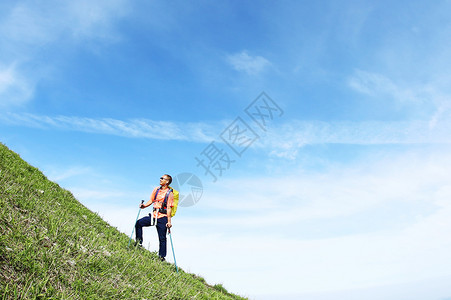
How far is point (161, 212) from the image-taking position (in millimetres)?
11023

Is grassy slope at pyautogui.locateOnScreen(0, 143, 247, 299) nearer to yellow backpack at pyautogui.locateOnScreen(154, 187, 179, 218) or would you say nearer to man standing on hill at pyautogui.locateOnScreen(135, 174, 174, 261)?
man standing on hill at pyautogui.locateOnScreen(135, 174, 174, 261)

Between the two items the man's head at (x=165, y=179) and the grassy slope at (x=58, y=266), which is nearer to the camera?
the grassy slope at (x=58, y=266)

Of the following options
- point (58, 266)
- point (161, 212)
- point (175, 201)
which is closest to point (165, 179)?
point (175, 201)

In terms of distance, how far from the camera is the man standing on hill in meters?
10.9

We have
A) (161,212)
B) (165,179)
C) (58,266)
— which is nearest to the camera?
(58,266)

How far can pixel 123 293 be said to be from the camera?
19.4 ft

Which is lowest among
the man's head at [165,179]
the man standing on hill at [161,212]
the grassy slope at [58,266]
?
the grassy slope at [58,266]

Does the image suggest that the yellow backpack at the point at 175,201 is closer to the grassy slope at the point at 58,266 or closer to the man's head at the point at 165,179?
the man's head at the point at 165,179

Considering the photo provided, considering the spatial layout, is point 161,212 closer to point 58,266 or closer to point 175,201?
point 175,201

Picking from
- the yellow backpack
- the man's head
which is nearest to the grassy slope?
the yellow backpack

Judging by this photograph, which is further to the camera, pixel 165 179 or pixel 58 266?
pixel 165 179

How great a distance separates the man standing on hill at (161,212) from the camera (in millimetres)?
10898

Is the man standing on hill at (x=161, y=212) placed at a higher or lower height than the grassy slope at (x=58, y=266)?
higher

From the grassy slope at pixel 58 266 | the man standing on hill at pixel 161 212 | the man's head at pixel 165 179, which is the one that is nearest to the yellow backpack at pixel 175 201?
the man standing on hill at pixel 161 212
